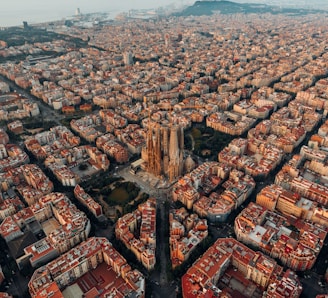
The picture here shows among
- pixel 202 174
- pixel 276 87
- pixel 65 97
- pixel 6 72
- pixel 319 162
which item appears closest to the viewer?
pixel 202 174

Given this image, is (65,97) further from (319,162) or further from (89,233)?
(319,162)

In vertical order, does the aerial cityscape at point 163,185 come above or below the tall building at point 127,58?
below

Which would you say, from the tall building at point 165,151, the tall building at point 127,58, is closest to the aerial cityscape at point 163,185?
the tall building at point 165,151

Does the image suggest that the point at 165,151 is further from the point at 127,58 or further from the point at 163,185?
the point at 127,58

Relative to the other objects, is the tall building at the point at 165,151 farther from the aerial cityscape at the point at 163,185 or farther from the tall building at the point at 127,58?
the tall building at the point at 127,58

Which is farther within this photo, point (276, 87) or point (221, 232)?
point (276, 87)

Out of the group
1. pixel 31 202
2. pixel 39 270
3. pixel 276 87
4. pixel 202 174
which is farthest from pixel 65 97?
pixel 276 87

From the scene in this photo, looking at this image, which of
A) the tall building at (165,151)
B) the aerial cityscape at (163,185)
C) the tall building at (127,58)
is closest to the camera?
the aerial cityscape at (163,185)

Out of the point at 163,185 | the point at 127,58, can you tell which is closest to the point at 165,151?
the point at 163,185
